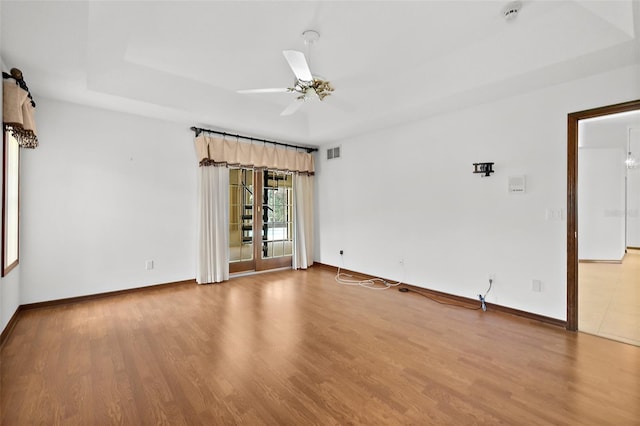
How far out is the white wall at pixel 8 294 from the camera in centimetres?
269

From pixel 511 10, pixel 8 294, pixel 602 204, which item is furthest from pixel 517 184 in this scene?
pixel 8 294

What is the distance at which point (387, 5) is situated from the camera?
2.49 metres

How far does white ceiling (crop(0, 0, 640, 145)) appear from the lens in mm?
2395

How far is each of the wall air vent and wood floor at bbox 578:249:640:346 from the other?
440 centimetres

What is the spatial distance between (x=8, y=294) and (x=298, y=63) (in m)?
3.78

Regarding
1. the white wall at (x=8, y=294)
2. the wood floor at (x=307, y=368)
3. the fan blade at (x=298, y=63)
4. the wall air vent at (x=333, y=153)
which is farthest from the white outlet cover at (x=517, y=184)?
the white wall at (x=8, y=294)

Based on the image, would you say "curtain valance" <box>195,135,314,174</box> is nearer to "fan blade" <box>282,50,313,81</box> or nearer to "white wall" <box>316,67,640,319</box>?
"white wall" <box>316,67,640,319</box>

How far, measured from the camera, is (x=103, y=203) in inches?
158

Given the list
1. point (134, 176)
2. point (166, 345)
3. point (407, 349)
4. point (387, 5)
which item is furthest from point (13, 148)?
point (407, 349)

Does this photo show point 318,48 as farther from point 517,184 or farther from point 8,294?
point 8,294

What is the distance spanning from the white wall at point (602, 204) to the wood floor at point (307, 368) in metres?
4.81

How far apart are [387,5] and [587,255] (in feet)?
23.4

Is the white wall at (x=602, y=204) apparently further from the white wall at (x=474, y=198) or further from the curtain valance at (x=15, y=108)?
the curtain valance at (x=15, y=108)

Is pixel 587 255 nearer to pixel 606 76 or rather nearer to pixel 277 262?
pixel 606 76
